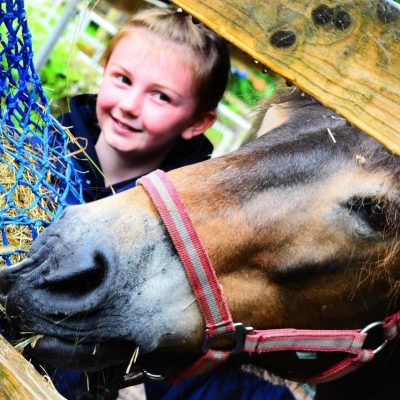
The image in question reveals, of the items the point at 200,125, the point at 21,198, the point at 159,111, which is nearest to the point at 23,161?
the point at 21,198

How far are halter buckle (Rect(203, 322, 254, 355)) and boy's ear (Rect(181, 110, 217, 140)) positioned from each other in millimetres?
1122

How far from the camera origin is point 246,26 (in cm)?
129

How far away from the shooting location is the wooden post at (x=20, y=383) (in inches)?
51.2

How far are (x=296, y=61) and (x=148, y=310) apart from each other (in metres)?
0.80

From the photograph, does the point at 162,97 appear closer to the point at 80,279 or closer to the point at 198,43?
the point at 198,43

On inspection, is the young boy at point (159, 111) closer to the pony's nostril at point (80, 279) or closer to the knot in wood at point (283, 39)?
the pony's nostril at point (80, 279)

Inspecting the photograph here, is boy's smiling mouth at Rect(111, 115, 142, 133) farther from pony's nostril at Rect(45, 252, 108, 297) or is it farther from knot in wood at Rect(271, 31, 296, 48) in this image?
knot in wood at Rect(271, 31, 296, 48)

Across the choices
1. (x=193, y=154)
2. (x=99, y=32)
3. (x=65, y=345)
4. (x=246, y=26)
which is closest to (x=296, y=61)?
(x=246, y=26)

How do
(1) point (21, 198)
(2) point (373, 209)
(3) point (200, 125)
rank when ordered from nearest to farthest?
1. (2) point (373, 209)
2. (1) point (21, 198)
3. (3) point (200, 125)

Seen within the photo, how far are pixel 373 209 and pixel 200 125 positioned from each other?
1.18 meters

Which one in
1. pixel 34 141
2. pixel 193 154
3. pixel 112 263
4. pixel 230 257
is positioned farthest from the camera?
pixel 193 154

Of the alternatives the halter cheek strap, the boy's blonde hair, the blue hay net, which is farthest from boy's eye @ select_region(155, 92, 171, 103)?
the halter cheek strap

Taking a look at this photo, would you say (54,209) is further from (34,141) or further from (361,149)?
(361,149)

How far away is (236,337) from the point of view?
1.85 m
